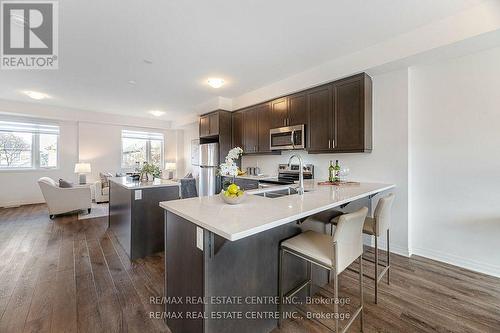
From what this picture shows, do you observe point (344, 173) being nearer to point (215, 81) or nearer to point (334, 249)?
point (334, 249)

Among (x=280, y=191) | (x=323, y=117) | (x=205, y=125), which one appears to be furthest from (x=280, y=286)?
(x=205, y=125)

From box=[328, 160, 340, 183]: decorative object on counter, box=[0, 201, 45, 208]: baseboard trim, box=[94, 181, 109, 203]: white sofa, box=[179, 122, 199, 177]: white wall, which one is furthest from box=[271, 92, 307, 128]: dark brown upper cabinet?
box=[0, 201, 45, 208]: baseboard trim

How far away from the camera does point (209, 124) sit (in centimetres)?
514

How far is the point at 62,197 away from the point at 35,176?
233cm

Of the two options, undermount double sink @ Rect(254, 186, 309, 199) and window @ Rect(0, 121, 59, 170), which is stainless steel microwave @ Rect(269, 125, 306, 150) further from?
window @ Rect(0, 121, 59, 170)

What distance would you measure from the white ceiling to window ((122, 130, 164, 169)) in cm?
300

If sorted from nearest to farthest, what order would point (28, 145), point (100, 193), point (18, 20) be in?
point (18, 20)
point (28, 145)
point (100, 193)

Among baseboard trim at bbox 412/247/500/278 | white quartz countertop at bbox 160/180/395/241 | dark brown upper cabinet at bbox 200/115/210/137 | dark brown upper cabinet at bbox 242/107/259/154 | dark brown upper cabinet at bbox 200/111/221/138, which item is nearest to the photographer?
white quartz countertop at bbox 160/180/395/241

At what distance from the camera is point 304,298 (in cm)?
184

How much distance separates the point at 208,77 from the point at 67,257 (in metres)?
3.30

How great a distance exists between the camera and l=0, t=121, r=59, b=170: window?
536cm

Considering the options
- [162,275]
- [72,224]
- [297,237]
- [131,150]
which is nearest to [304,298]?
[297,237]

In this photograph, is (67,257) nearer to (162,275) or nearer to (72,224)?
(162,275)

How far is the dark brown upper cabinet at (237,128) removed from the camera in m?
4.77
